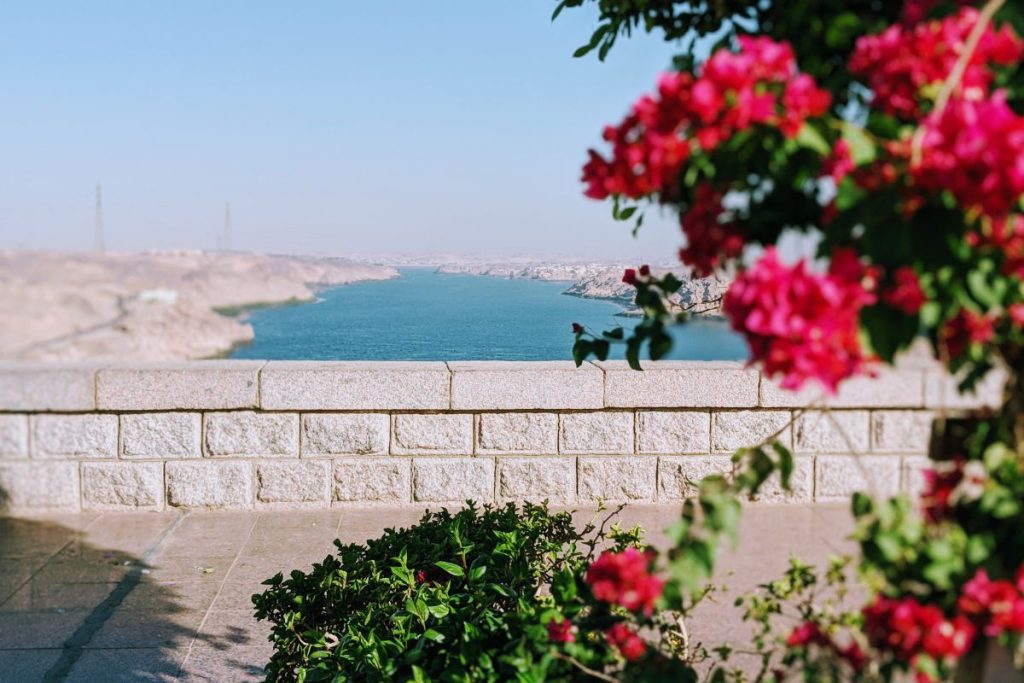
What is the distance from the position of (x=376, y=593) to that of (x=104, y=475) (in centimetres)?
451

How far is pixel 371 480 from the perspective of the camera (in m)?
7.21

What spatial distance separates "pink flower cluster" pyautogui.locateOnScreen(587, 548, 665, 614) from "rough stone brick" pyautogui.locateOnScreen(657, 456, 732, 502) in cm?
559

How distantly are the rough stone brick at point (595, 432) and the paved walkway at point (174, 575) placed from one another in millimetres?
504

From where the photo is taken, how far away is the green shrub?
280 centimetres

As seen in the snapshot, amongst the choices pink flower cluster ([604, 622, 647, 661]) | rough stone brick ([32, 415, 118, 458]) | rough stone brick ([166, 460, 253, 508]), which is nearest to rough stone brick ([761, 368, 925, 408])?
rough stone brick ([166, 460, 253, 508])

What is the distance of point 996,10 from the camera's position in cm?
155

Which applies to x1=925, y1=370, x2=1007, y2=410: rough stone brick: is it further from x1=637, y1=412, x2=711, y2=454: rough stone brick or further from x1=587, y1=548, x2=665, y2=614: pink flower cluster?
x1=637, y1=412, x2=711, y2=454: rough stone brick

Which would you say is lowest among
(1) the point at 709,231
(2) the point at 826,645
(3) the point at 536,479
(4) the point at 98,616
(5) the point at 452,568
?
(4) the point at 98,616

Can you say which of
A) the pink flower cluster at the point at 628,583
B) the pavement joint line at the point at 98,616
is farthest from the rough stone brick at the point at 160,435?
the pink flower cluster at the point at 628,583

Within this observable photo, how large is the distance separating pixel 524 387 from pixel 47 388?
3449 millimetres

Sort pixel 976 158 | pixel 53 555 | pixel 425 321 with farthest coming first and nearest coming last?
pixel 425 321 < pixel 53 555 < pixel 976 158

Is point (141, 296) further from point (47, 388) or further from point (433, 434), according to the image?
point (433, 434)

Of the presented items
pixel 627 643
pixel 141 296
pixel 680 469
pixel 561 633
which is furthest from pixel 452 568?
pixel 141 296

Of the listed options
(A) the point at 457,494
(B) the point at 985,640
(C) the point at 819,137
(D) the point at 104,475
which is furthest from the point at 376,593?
(D) the point at 104,475
